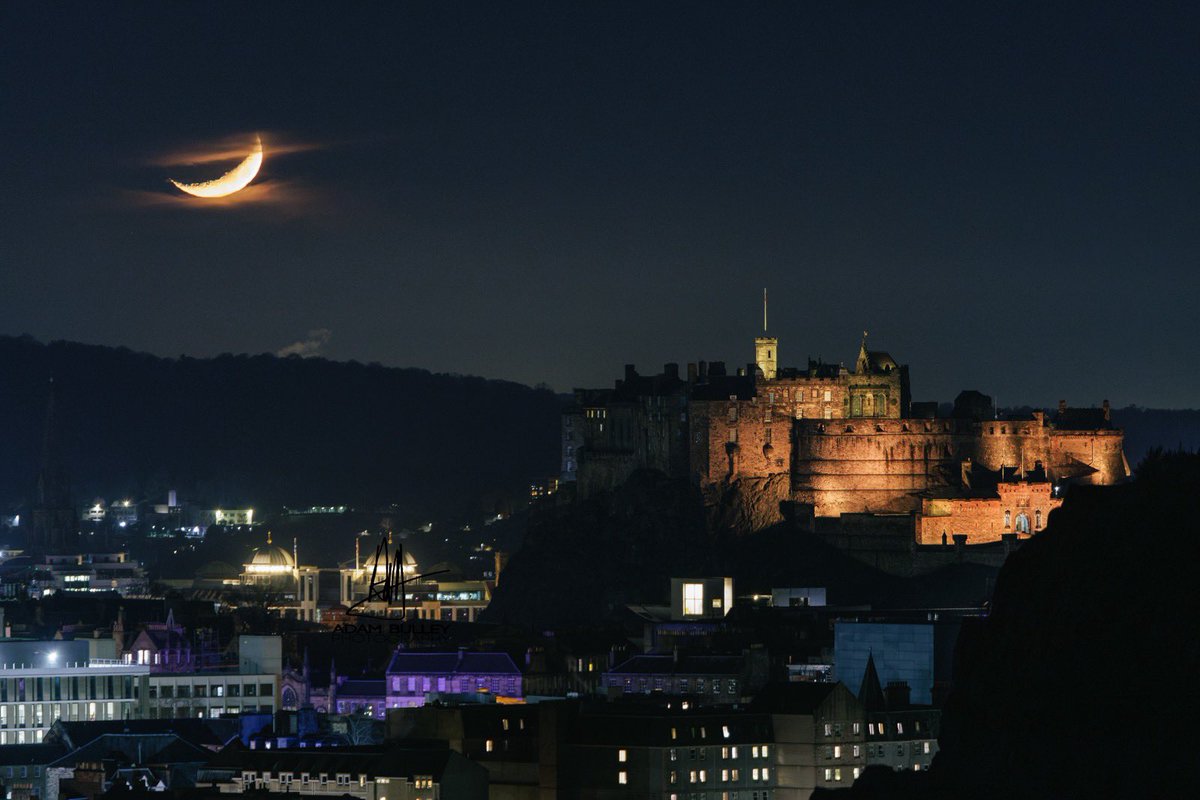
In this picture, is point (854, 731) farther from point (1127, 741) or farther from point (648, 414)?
point (648, 414)

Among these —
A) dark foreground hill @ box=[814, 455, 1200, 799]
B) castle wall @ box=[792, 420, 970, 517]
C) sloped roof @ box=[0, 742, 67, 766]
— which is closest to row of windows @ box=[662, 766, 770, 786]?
dark foreground hill @ box=[814, 455, 1200, 799]

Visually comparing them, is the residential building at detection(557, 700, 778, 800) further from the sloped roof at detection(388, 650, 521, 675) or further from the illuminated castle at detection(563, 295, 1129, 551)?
the illuminated castle at detection(563, 295, 1129, 551)

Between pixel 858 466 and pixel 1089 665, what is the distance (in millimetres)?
93317

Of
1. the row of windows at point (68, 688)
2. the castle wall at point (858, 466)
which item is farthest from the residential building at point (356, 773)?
the castle wall at point (858, 466)

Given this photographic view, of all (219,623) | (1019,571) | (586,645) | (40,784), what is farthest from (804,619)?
(1019,571)

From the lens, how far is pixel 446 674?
12700cm

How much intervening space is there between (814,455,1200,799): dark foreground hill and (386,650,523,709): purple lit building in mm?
51161

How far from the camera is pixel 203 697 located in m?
131

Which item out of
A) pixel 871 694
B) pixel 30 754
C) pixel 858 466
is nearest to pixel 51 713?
pixel 30 754

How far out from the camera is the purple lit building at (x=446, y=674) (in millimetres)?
124500

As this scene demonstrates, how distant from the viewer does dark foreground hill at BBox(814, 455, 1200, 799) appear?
220 feet

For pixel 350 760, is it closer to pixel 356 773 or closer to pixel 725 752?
pixel 356 773

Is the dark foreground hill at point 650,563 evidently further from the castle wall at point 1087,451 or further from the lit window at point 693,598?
the castle wall at point 1087,451

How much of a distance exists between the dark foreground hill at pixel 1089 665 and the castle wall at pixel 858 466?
86816 mm
